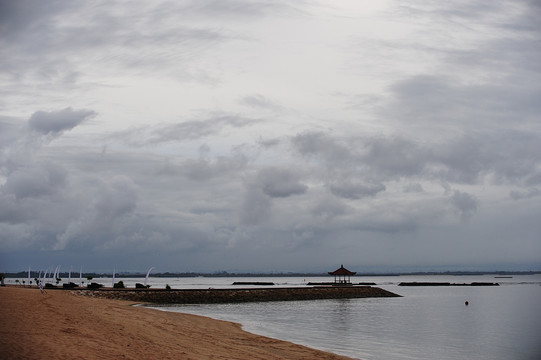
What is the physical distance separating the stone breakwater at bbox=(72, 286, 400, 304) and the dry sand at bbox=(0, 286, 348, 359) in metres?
33.7

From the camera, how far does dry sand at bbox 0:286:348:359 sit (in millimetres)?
17266

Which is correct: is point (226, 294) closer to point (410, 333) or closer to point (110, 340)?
point (410, 333)

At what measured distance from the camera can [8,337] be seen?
1778 cm

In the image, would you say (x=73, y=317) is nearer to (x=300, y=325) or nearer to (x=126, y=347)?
(x=126, y=347)

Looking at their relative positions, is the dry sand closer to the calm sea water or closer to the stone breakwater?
the calm sea water

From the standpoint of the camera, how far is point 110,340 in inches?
830

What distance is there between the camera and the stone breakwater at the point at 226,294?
2514 inches

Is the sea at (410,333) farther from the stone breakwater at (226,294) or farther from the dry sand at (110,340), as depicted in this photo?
the stone breakwater at (226,294)

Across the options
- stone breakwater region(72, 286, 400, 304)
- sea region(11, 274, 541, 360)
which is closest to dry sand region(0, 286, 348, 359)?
sea region(11, 274, 541, 360)

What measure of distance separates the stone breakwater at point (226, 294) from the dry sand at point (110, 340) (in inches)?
1327

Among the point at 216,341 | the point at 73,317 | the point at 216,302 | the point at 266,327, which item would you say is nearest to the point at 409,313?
the point at 266,327

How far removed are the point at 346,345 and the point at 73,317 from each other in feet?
51.5

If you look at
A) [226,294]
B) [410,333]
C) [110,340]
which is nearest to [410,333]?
[410,333]

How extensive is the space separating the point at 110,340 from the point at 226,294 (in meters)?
53.2
